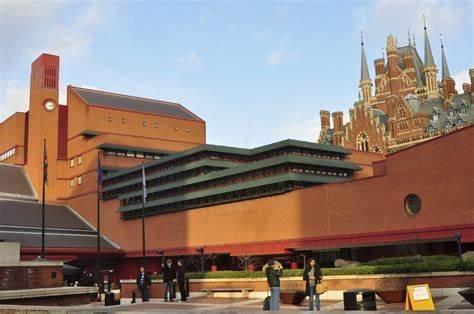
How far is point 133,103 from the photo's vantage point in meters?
89.6

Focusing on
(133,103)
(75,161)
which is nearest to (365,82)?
(133,103)

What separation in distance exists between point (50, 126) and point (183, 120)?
19.5 metres

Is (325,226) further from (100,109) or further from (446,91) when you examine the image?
(446,91)

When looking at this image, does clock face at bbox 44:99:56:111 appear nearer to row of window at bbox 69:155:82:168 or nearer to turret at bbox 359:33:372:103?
row of window at bbox 69:155:82:168

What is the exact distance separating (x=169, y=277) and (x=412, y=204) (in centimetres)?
2214

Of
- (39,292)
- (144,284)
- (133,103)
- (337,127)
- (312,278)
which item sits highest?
(337,127)

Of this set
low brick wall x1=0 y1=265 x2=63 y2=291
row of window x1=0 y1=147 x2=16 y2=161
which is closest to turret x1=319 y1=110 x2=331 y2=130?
row of window x1=0 y1=147 x2=16 y2=161

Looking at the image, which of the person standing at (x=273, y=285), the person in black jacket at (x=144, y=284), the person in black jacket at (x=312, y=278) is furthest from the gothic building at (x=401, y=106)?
the person standing at (x=273, y=285)

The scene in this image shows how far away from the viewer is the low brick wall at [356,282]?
24.9m

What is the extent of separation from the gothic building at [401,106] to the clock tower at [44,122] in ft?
178

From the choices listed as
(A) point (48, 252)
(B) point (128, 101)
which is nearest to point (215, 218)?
(A) point (48, 252)

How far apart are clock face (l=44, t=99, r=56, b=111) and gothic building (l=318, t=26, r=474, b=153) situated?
54300 millimetres

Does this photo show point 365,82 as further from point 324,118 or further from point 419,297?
point 419,297

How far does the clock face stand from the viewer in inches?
3258
